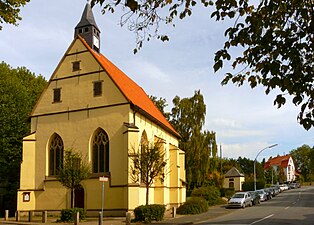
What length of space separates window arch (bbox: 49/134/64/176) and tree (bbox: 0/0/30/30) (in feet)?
64.5

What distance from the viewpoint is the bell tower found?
35.7 m

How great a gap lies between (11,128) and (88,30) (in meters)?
12.3

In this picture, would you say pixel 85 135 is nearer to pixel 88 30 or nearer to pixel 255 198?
pixel 88 30

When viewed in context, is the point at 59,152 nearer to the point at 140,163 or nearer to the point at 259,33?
the point at 140,163

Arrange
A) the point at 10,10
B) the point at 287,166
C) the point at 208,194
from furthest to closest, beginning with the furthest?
the point at 287,166 < the point at 208,194 < the point at 10,10

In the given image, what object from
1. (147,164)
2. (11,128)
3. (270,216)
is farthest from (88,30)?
(270,216)

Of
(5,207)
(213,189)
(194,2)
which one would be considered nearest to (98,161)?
(5,207)

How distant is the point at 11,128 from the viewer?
39.6m

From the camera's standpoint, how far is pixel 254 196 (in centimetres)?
4566

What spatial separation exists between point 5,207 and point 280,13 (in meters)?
39.9

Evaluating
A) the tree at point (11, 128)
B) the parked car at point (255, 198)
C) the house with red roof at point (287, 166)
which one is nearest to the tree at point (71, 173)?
the tree at point (11, 128)

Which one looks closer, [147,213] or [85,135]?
[147,213]

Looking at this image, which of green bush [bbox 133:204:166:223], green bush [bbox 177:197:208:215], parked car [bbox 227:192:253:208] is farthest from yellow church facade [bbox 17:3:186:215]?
parked car [bbox 227:192:253:208]

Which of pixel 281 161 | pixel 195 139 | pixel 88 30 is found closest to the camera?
pixel 88 30
